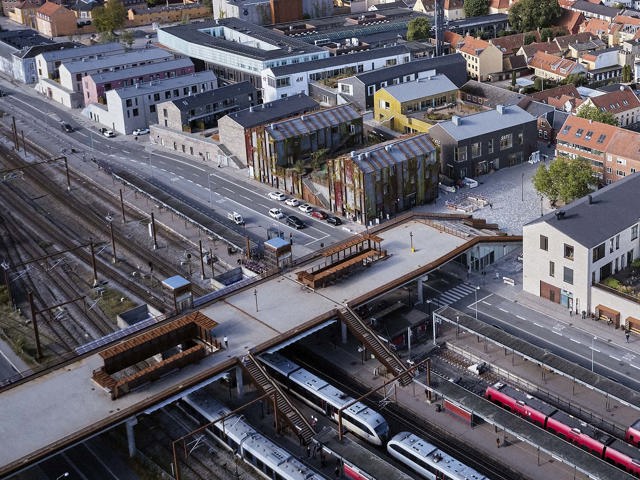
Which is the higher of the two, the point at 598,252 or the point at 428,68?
the point at 428,68

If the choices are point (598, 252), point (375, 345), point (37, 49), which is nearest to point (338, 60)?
point (37, 49)

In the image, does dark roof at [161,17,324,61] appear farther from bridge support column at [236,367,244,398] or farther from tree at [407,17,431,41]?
bridge support column at [236,367,244,398]

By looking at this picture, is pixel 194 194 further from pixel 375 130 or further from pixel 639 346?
pixel 639 346

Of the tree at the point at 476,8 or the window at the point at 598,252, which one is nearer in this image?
the window at the point at 598,252

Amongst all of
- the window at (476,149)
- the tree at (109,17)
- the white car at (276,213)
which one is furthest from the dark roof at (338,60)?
the tree at (109,17)

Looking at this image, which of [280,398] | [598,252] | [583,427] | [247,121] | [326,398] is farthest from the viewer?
[247,121]

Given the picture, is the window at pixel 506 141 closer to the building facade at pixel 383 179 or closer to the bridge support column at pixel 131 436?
the building facade at pixel 383 179

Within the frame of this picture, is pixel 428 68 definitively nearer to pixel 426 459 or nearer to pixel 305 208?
pixel 305 208

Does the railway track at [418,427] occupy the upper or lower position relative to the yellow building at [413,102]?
lower
